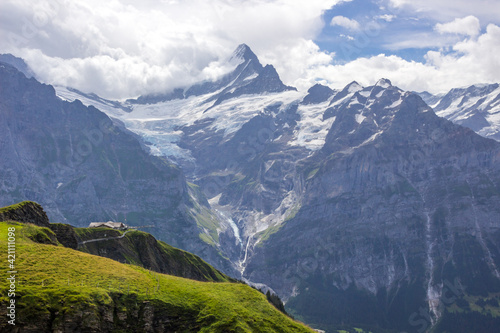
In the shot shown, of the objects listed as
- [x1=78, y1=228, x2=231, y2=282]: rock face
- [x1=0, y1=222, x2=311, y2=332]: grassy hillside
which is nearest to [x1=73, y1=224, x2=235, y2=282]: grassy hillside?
[x1=78, y1=228, x2=231, y2=282]: rock face

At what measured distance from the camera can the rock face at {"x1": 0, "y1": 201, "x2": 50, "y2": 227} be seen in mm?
97000

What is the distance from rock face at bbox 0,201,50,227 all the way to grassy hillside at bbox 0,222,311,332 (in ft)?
54.5

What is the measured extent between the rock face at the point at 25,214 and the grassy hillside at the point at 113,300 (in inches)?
654

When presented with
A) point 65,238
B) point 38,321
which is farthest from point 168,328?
point 65,238

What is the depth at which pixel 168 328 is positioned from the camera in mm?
66750

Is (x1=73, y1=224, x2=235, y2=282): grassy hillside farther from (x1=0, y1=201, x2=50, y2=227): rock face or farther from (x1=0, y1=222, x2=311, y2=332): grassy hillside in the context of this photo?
(x1=0, y1=222, x2=311, y2=332): grassy hillside

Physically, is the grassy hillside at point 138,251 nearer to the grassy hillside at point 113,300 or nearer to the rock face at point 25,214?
the rock face at point 25,214

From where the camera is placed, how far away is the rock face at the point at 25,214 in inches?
3819

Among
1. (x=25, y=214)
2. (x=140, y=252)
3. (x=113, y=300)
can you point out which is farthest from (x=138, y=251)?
(x=113, y=300)

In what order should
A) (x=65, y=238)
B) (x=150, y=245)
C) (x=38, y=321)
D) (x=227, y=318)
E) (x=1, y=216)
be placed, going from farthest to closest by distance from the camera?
(x=150, y=245) < (x=65, y=238) < (x=1, y=216) < (x=227, y=318) < (x=38, y=321)

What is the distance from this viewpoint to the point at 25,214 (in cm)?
10331

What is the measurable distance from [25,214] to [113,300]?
50.7m

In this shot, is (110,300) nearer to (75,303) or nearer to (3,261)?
(75,303)

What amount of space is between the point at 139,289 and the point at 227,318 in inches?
564
